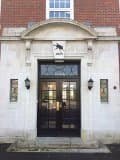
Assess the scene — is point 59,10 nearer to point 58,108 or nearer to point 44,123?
point 58,108

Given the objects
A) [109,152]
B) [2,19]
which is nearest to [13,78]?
[2,19]

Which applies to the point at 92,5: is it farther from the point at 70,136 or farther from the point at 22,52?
the point at 70,136

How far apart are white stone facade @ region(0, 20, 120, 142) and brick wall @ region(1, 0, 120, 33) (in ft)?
0.99

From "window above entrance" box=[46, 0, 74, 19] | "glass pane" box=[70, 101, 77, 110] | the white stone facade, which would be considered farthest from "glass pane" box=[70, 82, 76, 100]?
"window above entrance" box=[46, 0, 74, 19]

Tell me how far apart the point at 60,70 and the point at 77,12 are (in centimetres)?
213

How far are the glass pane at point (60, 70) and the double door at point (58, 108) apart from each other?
0.25m

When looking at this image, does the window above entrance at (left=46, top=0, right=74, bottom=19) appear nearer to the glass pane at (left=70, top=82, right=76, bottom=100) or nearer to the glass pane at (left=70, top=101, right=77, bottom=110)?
the glass pane at (left=70, top=82, right=76, bottom=100)

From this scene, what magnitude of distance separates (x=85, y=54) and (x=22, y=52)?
2.20 metres

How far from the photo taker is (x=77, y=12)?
1284cm

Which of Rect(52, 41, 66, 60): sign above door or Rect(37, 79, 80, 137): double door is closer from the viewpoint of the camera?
Rect(52, 41, 66, 60): sign above door

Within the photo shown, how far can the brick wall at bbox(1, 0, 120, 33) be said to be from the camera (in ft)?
42.0

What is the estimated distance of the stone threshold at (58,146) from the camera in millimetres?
11117
